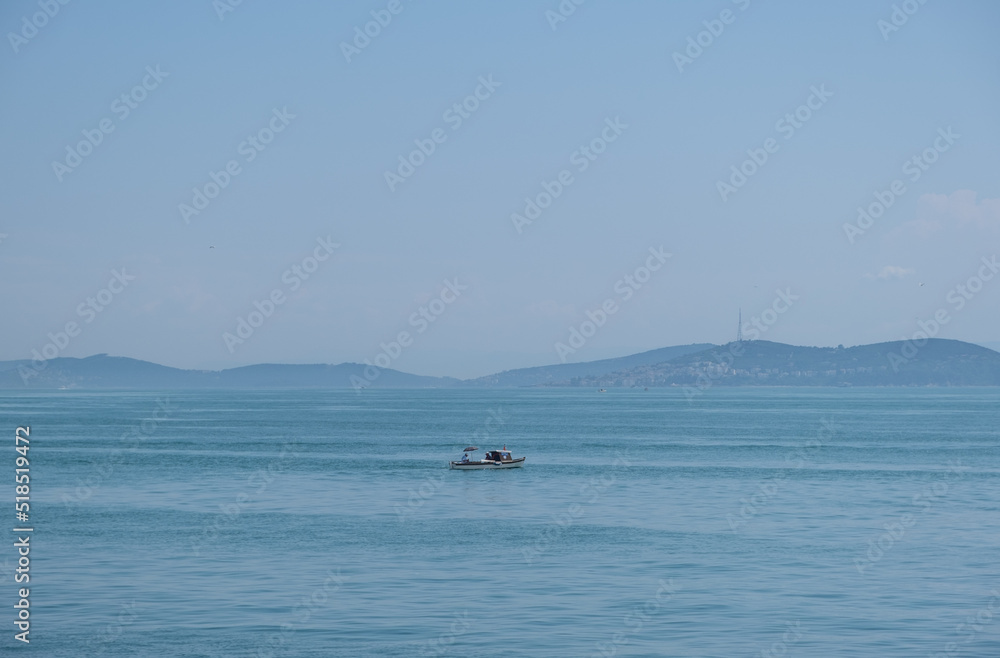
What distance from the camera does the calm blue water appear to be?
3331cm

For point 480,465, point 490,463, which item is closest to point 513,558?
point 480,465

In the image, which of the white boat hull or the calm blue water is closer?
the calm blue water

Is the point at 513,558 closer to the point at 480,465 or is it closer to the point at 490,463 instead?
the point at 480,465

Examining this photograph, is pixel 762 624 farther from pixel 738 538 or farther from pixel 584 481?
pixel 584 481

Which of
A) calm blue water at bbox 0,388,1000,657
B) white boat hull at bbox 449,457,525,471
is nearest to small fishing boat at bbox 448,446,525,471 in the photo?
white boat hull at bbox 449,457,525,471

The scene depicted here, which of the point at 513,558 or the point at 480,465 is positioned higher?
the point at 480,465

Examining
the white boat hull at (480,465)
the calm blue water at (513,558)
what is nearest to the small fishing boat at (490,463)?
the white boat hull at (480,465)

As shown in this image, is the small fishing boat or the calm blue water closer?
the calm blue water

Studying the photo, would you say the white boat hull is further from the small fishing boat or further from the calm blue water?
the calm blue water

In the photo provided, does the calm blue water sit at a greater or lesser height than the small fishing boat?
lesser

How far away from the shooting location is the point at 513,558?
150ft

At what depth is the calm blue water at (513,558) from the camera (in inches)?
1312

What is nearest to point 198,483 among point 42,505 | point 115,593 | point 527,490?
point 42,505

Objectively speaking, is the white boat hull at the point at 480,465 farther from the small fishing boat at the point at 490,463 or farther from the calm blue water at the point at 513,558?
the calm blue water at the point at 513,558
